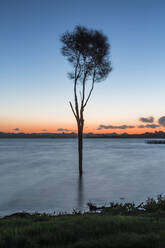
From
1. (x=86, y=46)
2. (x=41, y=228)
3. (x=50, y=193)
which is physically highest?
(x=86, y=46)

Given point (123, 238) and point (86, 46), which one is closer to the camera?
point (123, 238)

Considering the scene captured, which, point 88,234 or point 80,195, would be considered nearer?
point 88,234

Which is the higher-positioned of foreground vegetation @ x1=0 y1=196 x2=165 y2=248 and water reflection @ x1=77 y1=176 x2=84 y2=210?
foreground vegetation @ x1=0 y1=196 x2=165 y2=248

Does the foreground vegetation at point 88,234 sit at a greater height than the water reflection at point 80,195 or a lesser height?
greater

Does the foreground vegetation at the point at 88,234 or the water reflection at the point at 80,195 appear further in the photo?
the water reflection at the point at 80,195

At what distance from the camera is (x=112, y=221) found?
5.02 m

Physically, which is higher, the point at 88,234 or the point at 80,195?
the point at 88,234

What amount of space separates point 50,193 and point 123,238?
28.5 feet

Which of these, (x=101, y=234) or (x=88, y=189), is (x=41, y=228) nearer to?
(x=101, y=234)

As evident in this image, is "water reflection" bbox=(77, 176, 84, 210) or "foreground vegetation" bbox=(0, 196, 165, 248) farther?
"water reflection" bbox=(77, 176, 84, 210)

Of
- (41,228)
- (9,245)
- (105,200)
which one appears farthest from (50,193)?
(9,245)

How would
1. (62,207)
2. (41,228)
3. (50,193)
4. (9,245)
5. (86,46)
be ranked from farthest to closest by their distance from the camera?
(86,46), (50,193), (62,207), (41,228), (9,245)

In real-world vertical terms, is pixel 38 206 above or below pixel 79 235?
below

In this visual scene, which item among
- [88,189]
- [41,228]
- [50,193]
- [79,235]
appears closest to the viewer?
[79,235]
